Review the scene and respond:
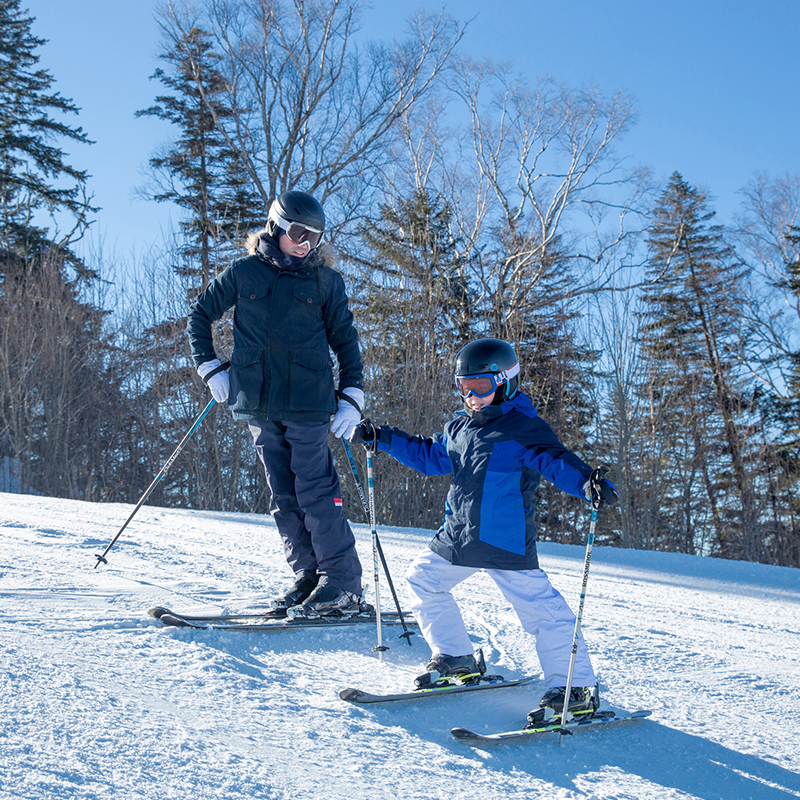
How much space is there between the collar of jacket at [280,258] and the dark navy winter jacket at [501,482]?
1091mm

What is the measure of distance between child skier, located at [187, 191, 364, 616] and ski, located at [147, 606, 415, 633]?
0.18 ft

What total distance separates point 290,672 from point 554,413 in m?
15.6

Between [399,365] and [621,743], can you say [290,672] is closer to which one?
[621,743]

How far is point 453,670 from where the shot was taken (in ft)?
7.76

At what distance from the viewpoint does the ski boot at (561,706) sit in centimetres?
205

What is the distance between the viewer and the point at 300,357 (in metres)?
2.95

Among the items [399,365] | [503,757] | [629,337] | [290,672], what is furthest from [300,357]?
[629,337]

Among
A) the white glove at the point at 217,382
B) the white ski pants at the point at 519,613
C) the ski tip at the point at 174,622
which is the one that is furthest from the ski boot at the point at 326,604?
the white glove at the point at 217,382

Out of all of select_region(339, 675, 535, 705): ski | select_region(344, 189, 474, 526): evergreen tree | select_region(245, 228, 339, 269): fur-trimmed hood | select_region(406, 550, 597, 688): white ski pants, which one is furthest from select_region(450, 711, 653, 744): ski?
select_region(344, 189, 474, 526): evergreen tree

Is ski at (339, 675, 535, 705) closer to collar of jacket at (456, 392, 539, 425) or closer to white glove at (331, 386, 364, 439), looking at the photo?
collar of jacket at (456, 392, 539, 425)

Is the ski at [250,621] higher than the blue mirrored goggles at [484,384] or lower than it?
lower

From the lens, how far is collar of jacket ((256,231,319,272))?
9.86ft

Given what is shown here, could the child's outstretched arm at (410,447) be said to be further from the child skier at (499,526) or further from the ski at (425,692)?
the ski at (425,692)

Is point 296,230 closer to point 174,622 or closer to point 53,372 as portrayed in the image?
point 174,622
